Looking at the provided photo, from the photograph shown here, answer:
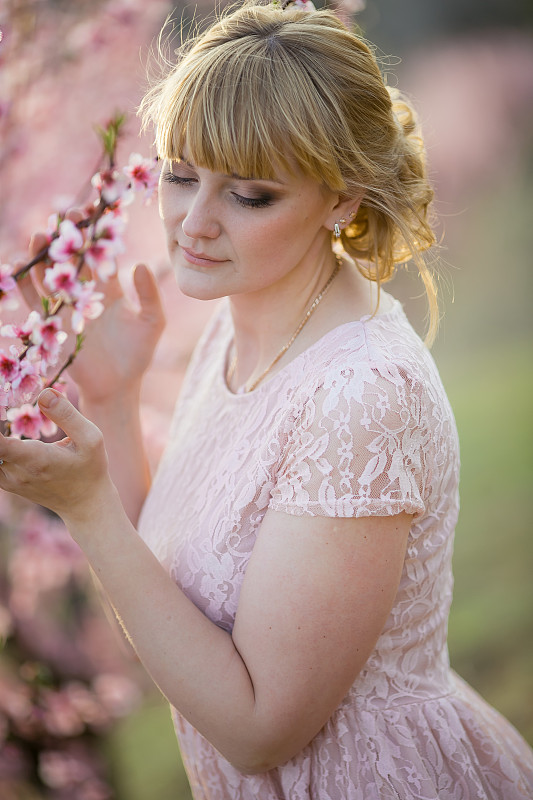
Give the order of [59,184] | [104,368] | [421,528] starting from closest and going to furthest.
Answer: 1. [421,528]
2. [104,368]
3. [59,184]

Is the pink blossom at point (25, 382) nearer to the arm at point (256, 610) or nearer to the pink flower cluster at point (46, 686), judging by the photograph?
the arm at point (256, 610)

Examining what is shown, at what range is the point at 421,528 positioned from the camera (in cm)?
120

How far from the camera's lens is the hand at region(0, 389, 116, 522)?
97cm

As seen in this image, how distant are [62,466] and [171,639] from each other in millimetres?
325

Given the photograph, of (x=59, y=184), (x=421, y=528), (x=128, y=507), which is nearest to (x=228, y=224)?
(x=421, y=528)

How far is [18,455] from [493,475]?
4.58 meters

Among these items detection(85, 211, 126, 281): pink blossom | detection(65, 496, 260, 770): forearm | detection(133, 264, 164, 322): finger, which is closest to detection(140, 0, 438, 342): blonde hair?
detection(85, 211, 126, 281): pink blossom

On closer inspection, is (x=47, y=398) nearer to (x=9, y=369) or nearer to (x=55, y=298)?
(x=9, y=369)

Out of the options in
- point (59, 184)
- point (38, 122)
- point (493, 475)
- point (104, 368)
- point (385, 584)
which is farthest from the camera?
point (493, 475)

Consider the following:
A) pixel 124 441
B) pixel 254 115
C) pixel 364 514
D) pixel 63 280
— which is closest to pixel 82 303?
pixel 63 280

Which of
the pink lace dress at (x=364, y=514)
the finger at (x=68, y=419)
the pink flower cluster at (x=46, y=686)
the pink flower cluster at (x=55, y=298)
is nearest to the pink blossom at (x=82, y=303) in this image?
the pink flower cluster at (x=55, y=298)

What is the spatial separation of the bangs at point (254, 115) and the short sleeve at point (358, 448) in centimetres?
34

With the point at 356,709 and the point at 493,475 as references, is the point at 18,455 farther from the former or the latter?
the point at 493,475

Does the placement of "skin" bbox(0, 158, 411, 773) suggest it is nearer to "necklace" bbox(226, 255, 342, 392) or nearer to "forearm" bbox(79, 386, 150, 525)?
"necklace" bbox(226, 255, 342, 392)
